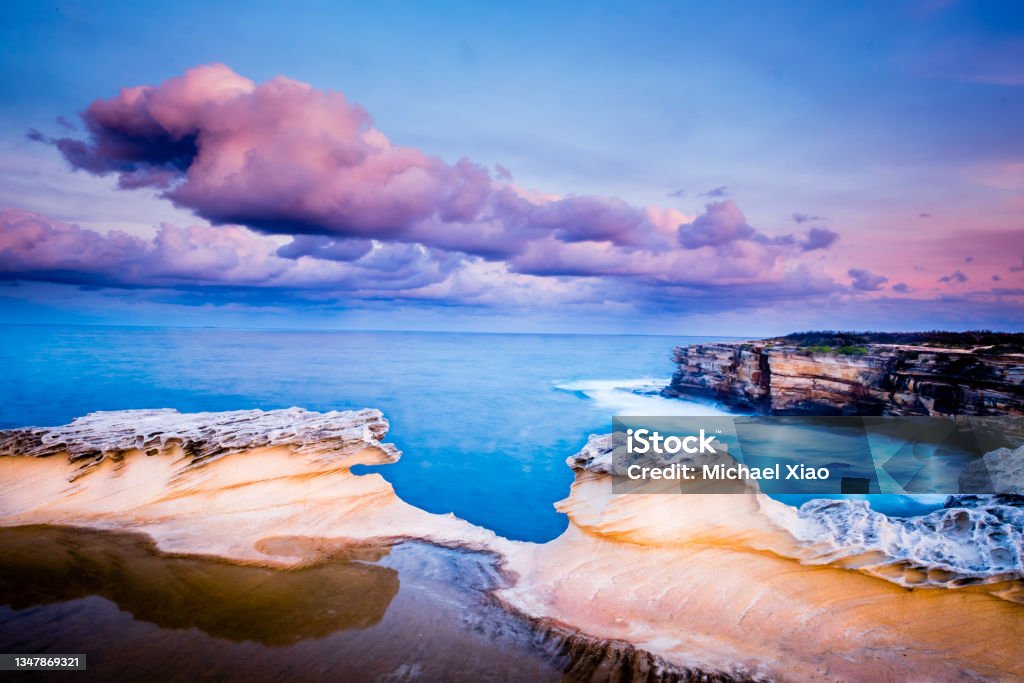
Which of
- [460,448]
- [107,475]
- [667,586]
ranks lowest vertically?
[460,448]

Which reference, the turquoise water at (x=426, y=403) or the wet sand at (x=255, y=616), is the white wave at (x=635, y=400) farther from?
the wet sand at (x=255, y=616)

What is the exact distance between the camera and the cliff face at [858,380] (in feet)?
60.3

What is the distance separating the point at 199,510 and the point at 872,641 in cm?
1178

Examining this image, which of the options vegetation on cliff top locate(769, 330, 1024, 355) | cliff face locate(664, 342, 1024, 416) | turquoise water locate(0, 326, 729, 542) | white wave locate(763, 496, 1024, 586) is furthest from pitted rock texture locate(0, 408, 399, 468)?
vegetation on cliff top locate(769, 330, 1024, 355)

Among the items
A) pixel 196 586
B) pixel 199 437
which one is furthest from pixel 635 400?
pixel 196 586

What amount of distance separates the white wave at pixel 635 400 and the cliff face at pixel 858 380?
1673 mm

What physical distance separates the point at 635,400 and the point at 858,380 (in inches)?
576

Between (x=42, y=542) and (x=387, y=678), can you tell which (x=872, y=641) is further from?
(x=42, y=542)

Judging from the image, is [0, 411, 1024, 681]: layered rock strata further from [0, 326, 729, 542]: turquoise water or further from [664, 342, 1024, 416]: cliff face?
[664, 342, 1024, 416]: cliff face

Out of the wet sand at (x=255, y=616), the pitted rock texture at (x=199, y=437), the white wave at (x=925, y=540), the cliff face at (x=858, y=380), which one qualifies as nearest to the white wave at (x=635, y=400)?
the cliff face at (x=858, y=380)

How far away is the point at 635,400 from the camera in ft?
117

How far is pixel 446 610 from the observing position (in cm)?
693

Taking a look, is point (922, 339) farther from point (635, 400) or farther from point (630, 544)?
point (630, 544)

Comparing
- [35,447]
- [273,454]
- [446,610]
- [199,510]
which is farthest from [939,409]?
[35,447]
